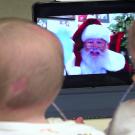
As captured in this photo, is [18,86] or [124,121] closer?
[18,86]

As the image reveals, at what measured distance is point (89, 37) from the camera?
138 cm

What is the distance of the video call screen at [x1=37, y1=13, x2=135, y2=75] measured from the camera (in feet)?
4.53

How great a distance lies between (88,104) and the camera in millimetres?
1316

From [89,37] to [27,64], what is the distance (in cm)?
74

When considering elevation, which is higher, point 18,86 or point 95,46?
point 18,86

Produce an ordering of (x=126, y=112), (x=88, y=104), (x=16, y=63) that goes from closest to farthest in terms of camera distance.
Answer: (x=16, y=63) → (x=126, y=112) → (x=88, y=104)

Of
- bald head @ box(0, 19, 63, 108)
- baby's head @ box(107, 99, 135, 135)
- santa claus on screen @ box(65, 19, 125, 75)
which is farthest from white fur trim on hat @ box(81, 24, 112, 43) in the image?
bald head @ box(0, 19, 63, 108)

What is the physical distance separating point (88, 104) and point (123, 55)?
0.63 ft

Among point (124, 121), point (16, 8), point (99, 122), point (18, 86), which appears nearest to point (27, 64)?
point (18, 86)

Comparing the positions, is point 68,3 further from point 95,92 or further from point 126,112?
point 126,112

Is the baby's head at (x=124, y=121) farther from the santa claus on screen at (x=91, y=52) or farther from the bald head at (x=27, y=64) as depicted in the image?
the santa claus on screen at (x=91, y=52)

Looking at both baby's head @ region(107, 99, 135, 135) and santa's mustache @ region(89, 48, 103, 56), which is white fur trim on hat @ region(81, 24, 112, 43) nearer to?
santa's mustache @ region(89, 48, 103, 56)

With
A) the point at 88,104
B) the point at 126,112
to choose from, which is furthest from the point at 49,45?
the point at 88,104

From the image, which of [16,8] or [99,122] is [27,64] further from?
[16,8]
